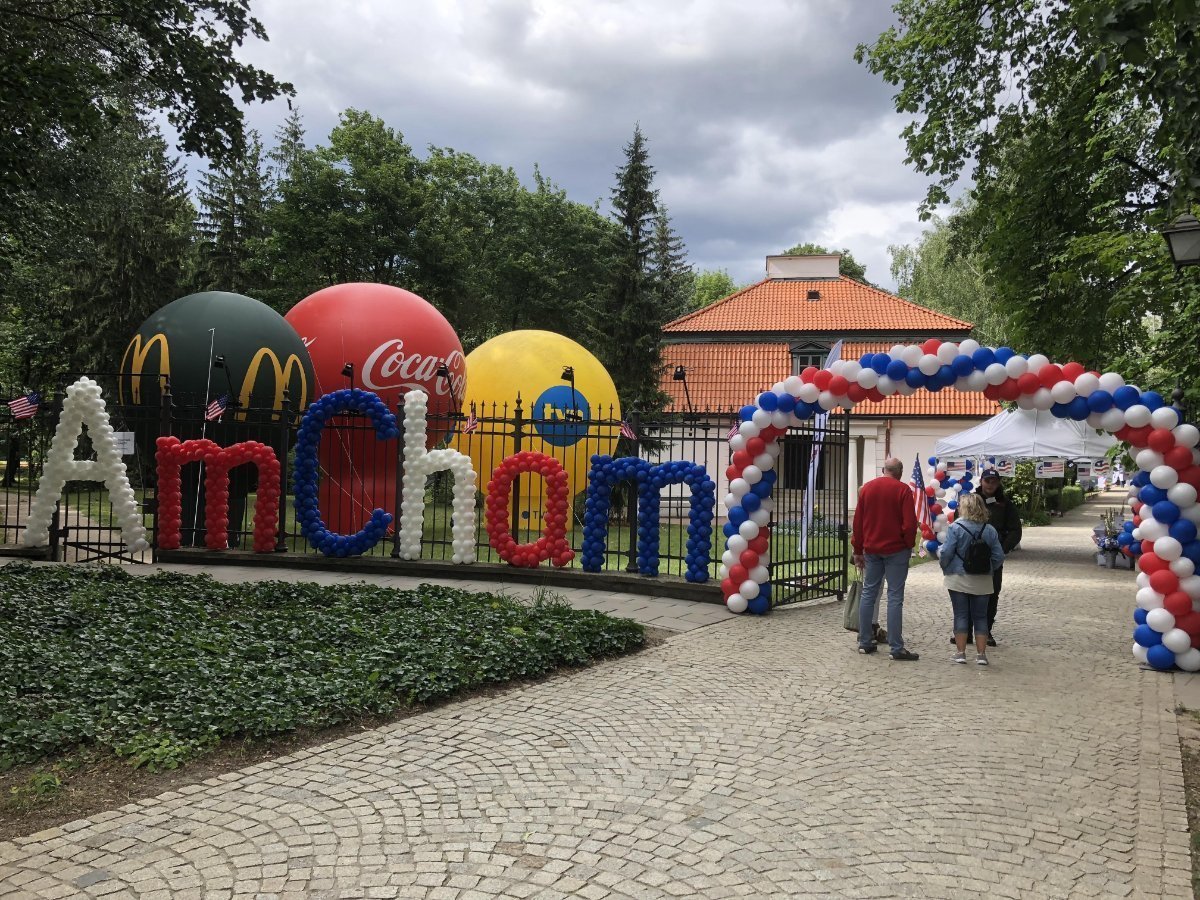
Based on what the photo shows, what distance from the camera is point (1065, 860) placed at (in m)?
3.95

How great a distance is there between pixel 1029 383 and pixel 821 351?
21.1m

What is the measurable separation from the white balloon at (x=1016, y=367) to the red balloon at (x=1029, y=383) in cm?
4

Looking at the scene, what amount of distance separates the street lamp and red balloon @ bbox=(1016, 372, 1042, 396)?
1735 mm

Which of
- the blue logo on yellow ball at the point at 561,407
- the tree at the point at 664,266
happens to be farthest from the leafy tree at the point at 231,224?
the blue logo on yellow ball at the point at 561,407

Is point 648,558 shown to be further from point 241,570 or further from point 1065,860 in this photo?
point 1065,860

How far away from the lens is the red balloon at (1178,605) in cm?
797

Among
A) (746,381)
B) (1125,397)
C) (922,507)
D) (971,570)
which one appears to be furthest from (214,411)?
(746,381)

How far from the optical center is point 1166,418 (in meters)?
8.12

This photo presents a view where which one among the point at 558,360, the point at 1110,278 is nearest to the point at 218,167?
the point at 558,360

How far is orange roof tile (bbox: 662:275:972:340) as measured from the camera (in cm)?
2997

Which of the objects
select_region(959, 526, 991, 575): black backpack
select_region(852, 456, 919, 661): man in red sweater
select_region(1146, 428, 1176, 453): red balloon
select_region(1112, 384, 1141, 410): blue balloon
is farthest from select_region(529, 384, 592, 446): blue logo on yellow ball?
select_region(1146, 428, 1176, 453): red balloon

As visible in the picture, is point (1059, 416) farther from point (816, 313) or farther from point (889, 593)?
point (816, 313)

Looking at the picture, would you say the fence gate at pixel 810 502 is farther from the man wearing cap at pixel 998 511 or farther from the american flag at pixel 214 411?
the american flag at pixel 214 411

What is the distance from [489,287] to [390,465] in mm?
23810
